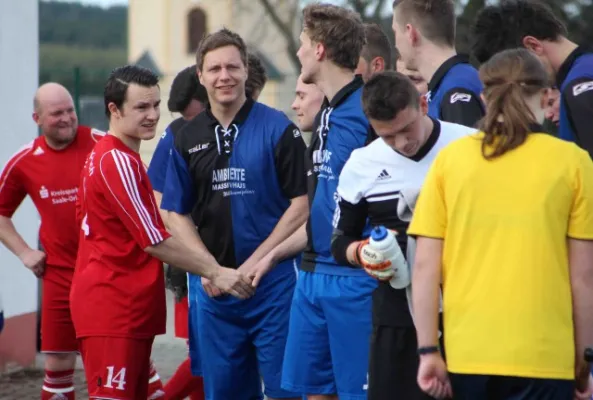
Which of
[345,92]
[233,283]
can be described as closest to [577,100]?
[345,92]

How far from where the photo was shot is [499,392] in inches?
163

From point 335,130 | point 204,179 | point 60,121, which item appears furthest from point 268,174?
point 60,121

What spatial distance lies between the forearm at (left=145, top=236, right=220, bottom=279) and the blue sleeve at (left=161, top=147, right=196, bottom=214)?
0.88ft

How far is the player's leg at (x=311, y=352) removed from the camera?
18.6 feet

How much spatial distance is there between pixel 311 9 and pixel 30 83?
4.57m

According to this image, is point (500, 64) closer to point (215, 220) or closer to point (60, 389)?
point (215, 220)

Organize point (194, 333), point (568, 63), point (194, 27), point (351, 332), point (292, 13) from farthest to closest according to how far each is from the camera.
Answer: point (194, 27) < point (292, 13) < point (194, 333) < point (568, 63) < point (351, 332)

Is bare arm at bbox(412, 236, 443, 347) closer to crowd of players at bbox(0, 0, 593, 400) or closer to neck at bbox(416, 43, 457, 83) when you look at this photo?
crowd of players at bbox(0, 0, 593, 400)

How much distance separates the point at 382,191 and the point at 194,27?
64098 millimetres

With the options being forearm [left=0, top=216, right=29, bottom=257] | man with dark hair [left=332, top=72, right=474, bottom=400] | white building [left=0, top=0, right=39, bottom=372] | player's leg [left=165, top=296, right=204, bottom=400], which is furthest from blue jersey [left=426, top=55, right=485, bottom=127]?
white building [left=0, top=0, right=39, bottom=372]

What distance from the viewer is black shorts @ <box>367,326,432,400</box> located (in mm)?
4719

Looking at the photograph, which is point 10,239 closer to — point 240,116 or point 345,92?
point 240,116

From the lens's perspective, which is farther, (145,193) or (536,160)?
(145,193)

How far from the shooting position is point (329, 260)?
224 inches
